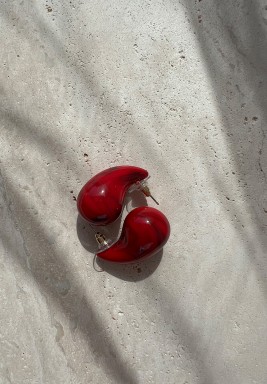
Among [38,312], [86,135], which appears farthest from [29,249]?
[86,135]

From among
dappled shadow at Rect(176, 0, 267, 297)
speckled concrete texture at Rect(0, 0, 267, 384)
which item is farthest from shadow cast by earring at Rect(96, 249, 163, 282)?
dappled shadow at Rect(176, 0, 267, 297)

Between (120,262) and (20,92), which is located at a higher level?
(20,92)

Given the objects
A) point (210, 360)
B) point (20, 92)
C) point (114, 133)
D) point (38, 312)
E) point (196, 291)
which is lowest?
point (210, 360)

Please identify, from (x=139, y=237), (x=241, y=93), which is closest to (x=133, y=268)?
(x=139, y=237)

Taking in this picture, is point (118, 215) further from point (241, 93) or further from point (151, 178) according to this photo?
point (241, 93)

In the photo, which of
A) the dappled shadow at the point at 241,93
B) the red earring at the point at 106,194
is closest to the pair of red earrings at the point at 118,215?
the red earring at the point at 106,194

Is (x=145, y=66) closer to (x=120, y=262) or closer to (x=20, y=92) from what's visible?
(x=20, y=92)

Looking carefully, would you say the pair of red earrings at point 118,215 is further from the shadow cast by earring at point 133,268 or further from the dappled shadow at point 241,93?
the dappled shadow at point 241,93
